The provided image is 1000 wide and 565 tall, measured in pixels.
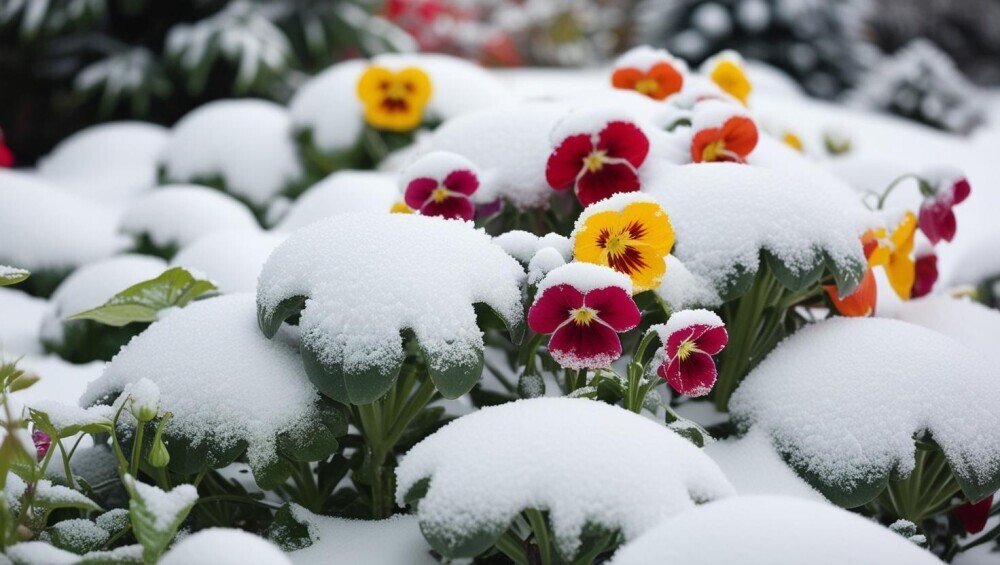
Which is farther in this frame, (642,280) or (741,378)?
(741,378)

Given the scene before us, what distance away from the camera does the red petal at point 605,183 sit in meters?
1.08

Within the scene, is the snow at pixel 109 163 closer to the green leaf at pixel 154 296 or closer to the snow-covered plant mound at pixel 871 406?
the green leaf at pixel 154 296

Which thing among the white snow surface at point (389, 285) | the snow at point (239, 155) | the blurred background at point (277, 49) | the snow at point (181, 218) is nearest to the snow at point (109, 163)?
the snow at point (239, 155)

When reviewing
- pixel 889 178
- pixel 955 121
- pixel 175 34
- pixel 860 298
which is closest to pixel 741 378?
pixel 860 298

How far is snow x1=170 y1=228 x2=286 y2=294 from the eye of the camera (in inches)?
54.4

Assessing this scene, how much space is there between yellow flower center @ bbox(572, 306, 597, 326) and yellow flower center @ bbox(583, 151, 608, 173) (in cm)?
28

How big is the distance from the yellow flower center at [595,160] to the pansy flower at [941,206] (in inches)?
20.3

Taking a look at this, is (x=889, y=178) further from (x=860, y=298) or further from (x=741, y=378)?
(x=741, y=378)

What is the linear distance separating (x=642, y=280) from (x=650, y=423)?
0.18m

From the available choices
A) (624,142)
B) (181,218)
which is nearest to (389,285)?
(624,142)

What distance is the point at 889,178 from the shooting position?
6.34 ft

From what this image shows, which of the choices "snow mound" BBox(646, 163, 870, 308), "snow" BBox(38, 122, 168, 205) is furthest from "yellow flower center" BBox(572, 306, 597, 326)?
"snow" BBox(38, 122, 168, 205)

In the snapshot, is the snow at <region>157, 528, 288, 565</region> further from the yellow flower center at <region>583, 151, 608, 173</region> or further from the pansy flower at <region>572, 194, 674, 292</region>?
the yellow flower center at <region>583, 151, 608, 173</region>

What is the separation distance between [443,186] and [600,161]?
0.21m
